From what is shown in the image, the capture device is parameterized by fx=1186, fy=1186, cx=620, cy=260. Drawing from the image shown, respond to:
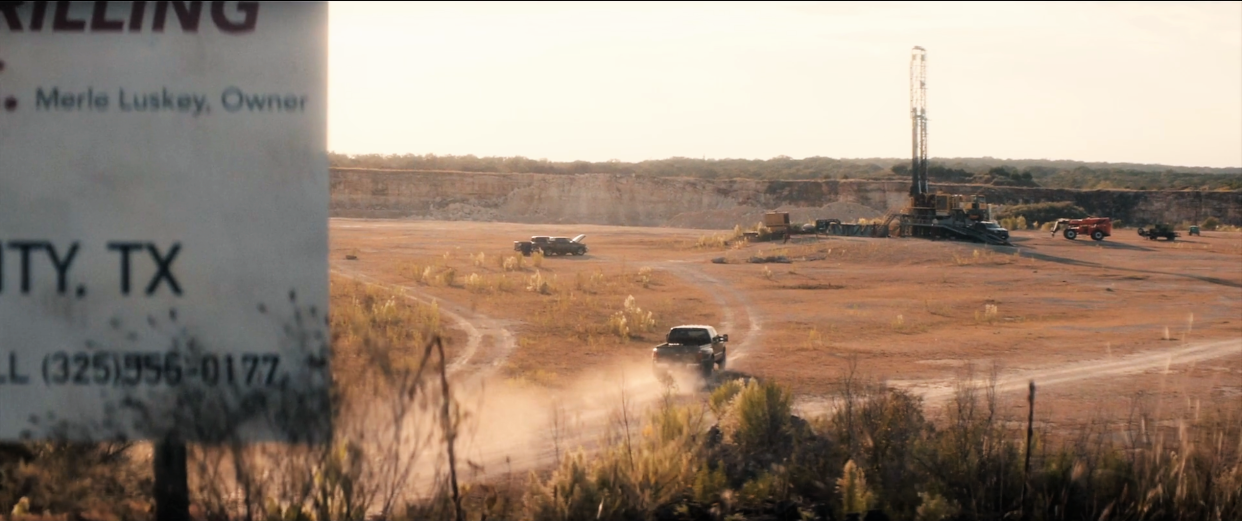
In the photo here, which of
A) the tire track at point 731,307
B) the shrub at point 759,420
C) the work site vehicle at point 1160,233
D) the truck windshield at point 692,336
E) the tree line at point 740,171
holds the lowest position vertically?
the tire track at point 731,307

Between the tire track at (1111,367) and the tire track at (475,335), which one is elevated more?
the tire track at (475,335)

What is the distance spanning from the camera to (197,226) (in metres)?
6.18

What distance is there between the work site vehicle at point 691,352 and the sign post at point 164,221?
51.1ft

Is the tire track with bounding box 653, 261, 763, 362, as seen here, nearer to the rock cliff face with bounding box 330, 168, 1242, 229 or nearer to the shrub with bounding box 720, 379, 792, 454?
the shrub with bounding box 720, 379, 792, 454

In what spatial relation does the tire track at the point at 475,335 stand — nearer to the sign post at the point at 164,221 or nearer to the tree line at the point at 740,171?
the sign post at the point at 164,221

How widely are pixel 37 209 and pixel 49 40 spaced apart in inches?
34.6

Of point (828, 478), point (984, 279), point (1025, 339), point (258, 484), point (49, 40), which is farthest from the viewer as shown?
point (984, 279)

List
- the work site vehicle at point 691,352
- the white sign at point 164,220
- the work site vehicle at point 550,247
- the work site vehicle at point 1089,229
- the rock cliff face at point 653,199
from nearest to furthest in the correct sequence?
the white sign at point 164,220, the work site vehicle at point 691,352, the work site vehicle at point 550,247, the work site vehicle at point 1089,229, the rock cliff face at point 653,199

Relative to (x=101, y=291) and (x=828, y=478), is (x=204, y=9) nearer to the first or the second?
(x=101, y=291)

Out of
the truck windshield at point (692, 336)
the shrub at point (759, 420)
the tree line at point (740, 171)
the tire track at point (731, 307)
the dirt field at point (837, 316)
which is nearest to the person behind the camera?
the shrub at point (759, 420)

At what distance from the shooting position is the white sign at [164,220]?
6133mm

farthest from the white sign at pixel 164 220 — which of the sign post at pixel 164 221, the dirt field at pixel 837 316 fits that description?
the dirt field at pixel 837 316

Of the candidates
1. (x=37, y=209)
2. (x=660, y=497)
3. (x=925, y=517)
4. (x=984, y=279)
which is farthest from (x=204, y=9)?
(x=984, y=279)

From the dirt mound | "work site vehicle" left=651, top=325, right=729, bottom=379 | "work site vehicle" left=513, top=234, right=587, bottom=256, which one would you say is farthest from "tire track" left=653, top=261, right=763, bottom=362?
the dirt mound
